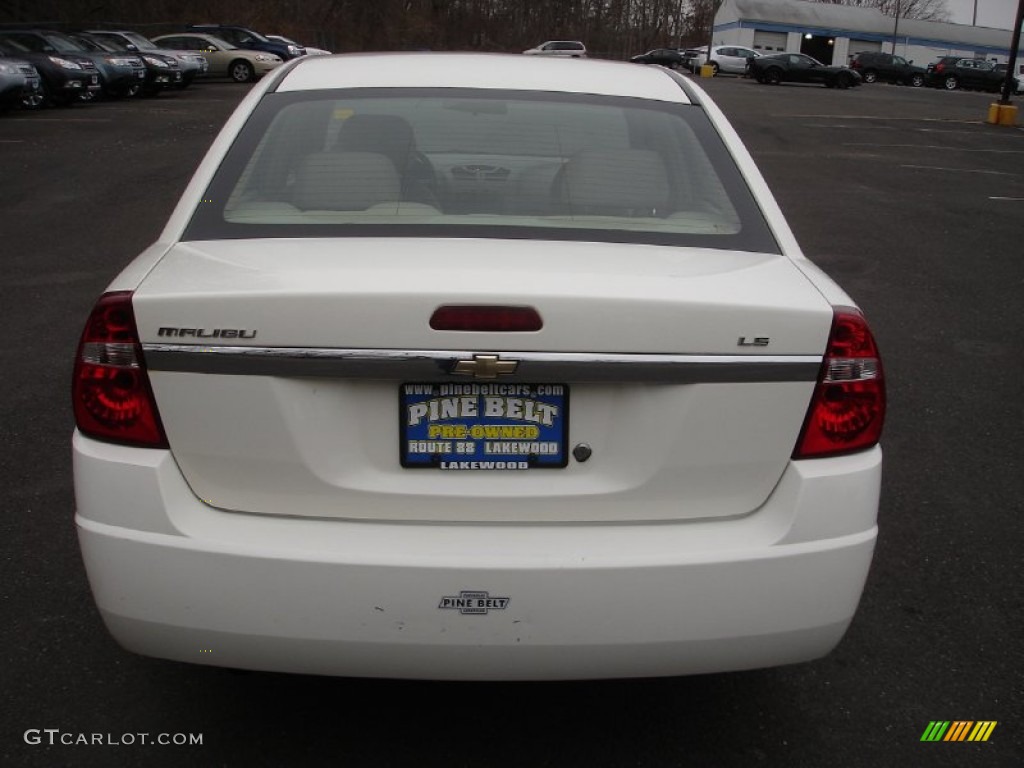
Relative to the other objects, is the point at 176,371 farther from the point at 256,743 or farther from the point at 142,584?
Answer: the point at 256,743

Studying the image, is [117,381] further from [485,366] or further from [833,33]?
[833,33]

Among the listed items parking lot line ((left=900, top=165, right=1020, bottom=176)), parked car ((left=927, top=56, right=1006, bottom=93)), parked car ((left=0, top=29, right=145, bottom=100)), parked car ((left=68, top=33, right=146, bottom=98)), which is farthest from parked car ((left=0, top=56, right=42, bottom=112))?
parked car ((left=927, top=56, right=1006, bottom=93))

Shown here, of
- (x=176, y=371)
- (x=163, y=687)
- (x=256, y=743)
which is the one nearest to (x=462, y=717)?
(x=256, y=743)

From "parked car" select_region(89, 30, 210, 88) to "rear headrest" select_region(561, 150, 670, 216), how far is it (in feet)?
85.7

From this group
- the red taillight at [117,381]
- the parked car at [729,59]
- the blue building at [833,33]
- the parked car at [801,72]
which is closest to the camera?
the red taillight at [117,381]

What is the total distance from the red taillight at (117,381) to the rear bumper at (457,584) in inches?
1.8

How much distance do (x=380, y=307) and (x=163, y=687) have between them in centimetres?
146

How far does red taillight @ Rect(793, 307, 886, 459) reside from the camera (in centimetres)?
238

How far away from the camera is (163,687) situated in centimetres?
298

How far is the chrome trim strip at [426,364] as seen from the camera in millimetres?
2223

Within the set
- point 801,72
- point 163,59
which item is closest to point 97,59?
point 163,59

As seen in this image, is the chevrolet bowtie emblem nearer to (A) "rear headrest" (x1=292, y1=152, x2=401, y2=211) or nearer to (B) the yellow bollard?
(A) "rear headrest" (x1=292, y1=152, x2=401, y2=211)

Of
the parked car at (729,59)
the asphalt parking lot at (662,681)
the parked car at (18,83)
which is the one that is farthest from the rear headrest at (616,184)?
the parked car at (729,59)

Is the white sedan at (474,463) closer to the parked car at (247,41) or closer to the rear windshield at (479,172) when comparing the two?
the rear windshield at (479,172)
